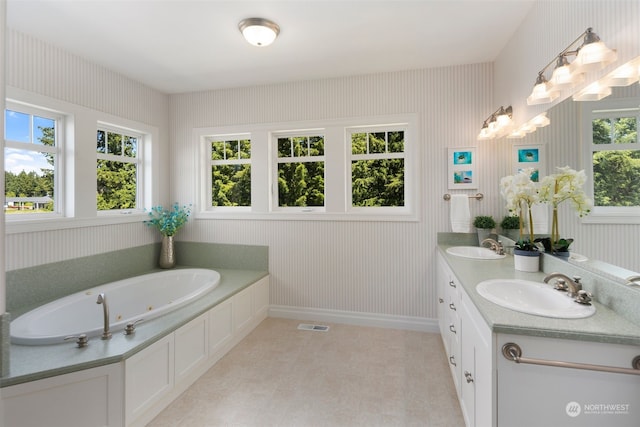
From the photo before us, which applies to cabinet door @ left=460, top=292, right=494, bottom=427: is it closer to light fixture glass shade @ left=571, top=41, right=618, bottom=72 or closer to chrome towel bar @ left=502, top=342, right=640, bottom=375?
chrome towel bar @ left=502, top=342, right=640, bottom=375

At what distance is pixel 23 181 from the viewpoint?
95.6 inches

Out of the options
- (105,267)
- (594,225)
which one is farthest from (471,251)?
(105,267)

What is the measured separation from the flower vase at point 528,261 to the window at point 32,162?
374 centimetres

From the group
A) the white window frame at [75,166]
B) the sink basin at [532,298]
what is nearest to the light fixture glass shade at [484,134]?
the sink basin at [532,298]

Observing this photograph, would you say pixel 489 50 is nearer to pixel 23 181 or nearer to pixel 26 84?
pixel 26 84

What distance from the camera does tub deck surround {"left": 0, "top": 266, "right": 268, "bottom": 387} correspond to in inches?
58.0

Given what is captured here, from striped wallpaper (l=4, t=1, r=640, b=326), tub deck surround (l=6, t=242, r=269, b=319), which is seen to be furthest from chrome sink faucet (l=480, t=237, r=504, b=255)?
tub deck surround (l=6, t=242, r=269, b=319)

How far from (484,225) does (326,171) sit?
5.43 ft

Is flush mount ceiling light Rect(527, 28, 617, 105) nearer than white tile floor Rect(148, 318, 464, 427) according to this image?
Yes

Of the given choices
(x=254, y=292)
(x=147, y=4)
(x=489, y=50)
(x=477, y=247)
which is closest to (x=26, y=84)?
(x=147, y=4)

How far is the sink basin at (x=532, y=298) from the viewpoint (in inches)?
48.4

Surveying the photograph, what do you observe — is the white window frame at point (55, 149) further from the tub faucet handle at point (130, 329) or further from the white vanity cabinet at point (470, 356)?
the white vanity cabinet at point (470, 356)

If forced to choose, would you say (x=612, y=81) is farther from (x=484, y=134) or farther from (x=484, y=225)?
(x=484, y=225)

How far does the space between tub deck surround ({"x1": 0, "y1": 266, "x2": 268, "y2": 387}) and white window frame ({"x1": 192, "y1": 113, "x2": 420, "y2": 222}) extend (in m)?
1.58
